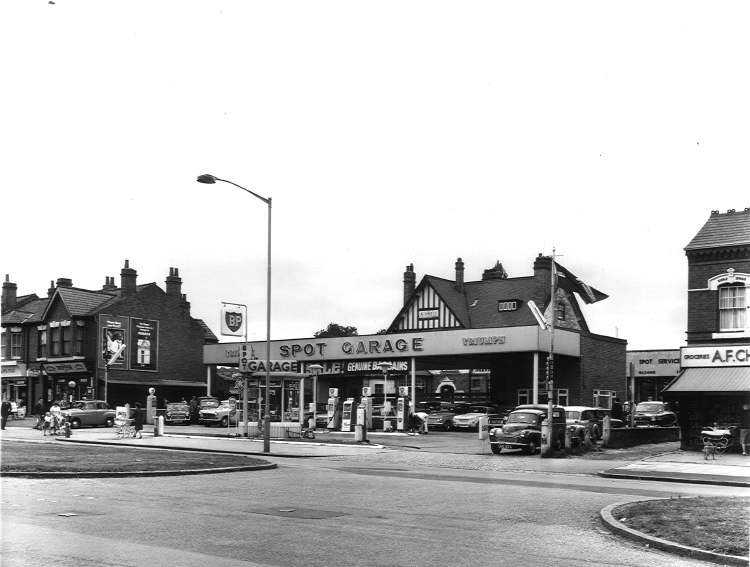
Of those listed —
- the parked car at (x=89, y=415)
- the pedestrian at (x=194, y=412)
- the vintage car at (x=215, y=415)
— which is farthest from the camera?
the pedestrian at (x=194, y=412)

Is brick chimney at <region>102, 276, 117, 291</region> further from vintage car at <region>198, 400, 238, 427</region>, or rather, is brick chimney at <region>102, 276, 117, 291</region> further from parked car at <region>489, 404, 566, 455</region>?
parked car at <region>489, 404, 566, 455</region>

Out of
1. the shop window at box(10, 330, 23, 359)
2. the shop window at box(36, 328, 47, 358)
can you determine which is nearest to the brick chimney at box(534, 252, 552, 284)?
the shop window at box(36, 328, 47, 358)

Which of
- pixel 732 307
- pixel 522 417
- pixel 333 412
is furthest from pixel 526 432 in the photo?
pixel 333 412

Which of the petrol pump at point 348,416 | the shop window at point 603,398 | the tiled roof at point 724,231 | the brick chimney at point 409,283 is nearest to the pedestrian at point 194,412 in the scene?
the petrol pump at point 348,416

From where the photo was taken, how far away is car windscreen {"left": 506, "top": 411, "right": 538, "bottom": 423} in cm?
3009

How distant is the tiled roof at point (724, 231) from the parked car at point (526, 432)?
27.1ft

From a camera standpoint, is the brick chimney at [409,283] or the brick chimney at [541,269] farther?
the brick chimney at [409,283]

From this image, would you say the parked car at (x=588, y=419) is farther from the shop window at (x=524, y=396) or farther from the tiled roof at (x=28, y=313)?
the tiled roof at (x=28, y=313)

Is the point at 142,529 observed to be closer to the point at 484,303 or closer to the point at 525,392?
the point at 525,392

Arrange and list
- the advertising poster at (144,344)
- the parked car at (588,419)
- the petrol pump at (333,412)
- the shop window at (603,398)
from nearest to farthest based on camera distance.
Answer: the parked car at (588,419) → the petrol pump at (333,412) → the shop window at (603,398) → the advertising poster at (144,344)

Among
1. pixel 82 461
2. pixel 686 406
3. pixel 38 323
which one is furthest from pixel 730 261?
pixel 38 323

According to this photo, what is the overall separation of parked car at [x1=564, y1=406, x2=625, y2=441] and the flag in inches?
169

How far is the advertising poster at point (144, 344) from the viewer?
6191 centimetres

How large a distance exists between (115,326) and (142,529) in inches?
2040
